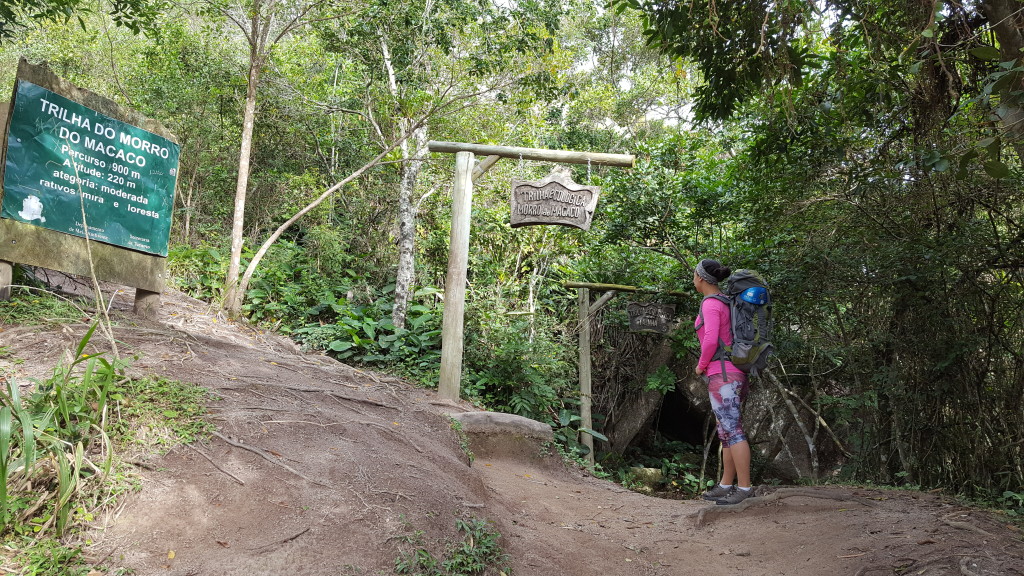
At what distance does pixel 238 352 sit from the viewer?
576 centimetres

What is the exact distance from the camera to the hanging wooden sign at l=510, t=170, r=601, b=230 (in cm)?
638

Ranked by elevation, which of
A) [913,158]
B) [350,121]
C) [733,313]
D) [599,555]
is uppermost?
[350,121]

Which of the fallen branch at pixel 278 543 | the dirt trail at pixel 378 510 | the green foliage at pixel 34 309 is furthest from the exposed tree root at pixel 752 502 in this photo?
the green foliage at pixel 34 309

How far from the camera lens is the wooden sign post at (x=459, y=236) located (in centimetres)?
673

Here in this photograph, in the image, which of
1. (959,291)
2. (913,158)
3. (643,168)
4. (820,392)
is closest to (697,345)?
(820,392)

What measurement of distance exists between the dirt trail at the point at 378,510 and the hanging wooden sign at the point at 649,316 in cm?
273

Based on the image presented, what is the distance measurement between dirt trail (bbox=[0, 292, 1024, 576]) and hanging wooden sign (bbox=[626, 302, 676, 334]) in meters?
2.73

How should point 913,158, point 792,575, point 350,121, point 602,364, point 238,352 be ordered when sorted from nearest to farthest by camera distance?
1. point 792,575
2. point 913,158
3. point 238,352
4. point 602,364
5. point 350,121

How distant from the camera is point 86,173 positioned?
5156mm

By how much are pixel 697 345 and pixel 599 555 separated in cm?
522

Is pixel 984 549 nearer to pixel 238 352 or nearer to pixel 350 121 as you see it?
pixel 238 352

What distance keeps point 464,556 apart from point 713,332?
2.69 m

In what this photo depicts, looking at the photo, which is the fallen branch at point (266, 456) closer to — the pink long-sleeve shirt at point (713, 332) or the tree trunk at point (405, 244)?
the pink long-sleeve shirt at point (713, 332)

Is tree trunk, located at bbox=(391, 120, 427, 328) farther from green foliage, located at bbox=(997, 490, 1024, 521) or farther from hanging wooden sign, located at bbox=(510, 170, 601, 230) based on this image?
→ green foliage, located at bbox=(997, 490, 1024, 521)
